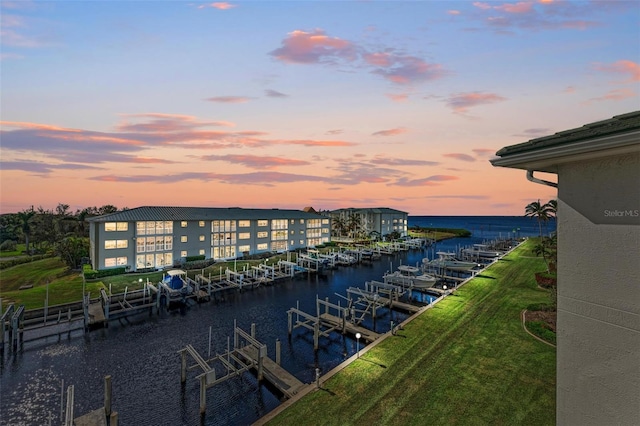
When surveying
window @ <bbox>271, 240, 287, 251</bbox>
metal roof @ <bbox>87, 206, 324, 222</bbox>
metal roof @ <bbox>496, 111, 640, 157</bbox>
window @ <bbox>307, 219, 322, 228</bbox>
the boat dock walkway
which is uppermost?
metal roof @ <bbox>496, 111, 640, 157</bbox>

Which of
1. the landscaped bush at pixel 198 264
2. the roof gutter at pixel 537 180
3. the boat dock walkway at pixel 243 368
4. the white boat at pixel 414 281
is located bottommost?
the boat dock walkway at pixel 243 368

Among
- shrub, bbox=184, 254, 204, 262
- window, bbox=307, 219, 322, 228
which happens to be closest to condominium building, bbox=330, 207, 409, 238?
window, bbox=307, 219, 322, 228

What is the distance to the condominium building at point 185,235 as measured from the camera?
46.9 meters

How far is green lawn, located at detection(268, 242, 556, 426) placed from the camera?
12922 mm

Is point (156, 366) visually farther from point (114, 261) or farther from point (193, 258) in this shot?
point (193, 258)

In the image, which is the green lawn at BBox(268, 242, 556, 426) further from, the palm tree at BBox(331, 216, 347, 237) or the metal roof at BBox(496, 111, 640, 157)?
the palm tree at BBox(331, 216, 347, 237)

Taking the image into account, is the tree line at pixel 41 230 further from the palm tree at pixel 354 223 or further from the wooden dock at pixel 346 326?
the palm tree at pixel 354 223

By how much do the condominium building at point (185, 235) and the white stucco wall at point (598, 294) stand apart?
54.8 meters

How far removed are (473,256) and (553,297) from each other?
47030 millimetres

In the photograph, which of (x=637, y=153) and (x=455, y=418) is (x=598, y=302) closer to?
(x=637, y=153)

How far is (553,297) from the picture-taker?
69.3 feet

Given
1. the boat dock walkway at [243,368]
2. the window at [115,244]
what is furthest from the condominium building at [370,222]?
the boat dock walkway at [243,368]

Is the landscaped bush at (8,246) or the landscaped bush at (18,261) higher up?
the landscaped bush at (8,246)

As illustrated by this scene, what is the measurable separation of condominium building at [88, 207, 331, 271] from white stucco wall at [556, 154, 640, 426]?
180ft
